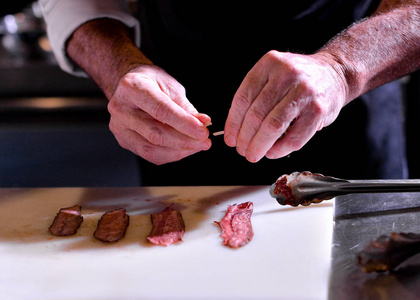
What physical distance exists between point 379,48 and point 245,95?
350mm

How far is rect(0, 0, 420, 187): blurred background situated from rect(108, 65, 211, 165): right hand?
112cm

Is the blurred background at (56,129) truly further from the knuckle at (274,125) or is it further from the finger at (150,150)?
the knuckle at (274,125)

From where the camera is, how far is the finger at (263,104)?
0.99 m

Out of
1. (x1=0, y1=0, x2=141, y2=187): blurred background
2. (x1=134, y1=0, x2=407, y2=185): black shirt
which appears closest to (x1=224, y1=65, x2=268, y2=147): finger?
(x1=134, y1=0, x2=407, y2=185): black shirt

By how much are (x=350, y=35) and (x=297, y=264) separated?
0.55m

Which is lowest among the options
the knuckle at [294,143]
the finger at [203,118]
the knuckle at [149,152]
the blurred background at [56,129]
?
the blurred background at [56,129]

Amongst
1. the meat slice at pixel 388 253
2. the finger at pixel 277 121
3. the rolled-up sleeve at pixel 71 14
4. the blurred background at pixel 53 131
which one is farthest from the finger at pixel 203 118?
the blurred background at pixel 53 131

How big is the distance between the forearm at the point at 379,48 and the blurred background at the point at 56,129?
1386mm

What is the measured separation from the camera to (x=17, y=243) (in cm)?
105

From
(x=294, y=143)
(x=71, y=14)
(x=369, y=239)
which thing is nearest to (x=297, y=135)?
(x=294, y=143)

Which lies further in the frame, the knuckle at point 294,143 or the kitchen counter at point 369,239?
the knuckle at point 294,143

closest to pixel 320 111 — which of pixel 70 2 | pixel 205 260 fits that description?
pixel 205 260

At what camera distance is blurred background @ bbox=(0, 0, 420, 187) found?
7.30 ft

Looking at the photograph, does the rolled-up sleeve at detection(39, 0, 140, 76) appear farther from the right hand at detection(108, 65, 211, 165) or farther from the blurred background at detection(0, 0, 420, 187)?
the blurred background at detection(0, 0, 420, 187)
